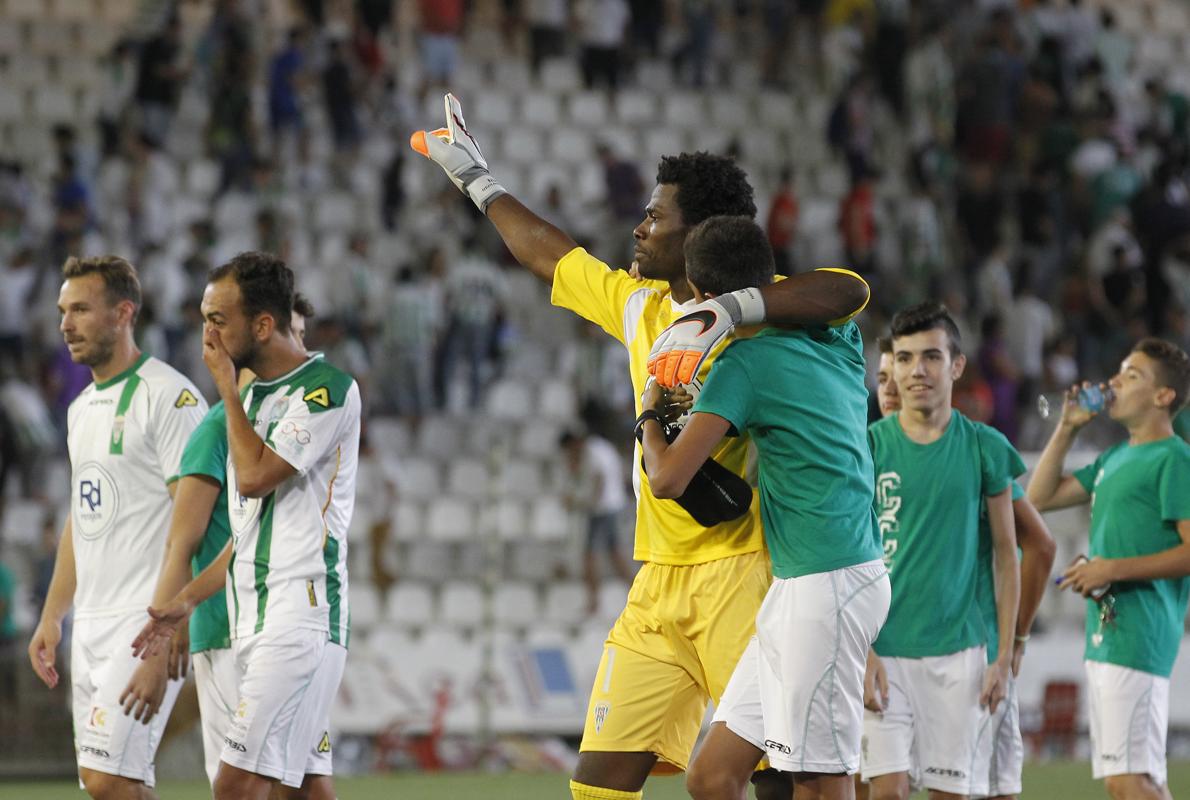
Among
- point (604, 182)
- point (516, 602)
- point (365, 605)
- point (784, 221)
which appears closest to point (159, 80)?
point (604, 182)

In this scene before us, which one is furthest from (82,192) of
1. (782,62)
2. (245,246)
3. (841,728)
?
(841,728)

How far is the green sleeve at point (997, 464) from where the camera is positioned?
6562mm

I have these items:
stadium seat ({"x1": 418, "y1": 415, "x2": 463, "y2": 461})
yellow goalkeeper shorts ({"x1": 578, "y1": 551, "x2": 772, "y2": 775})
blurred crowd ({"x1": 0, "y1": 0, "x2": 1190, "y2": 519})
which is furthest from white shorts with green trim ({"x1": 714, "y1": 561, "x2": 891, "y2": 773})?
stadium seat ({"x1": 418, "y1": 415, "x2": 463, "y2": 461})

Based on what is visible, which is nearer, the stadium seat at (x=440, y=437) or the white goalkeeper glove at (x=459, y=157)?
the white goalkeeper glove at (x=459, y=157)

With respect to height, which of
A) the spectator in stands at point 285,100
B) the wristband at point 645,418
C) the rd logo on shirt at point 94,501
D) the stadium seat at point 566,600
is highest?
the spectator in stands at point 285,100

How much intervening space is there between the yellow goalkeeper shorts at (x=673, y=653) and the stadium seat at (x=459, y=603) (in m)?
8.09

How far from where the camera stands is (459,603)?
43.8 ft

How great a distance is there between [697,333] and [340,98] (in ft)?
45.3

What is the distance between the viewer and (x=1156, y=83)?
20203mm

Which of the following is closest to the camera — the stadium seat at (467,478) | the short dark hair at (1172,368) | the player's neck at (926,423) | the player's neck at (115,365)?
the player's neck at (115,365)

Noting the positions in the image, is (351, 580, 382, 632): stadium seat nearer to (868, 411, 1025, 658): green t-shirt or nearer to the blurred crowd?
the blurred crowd

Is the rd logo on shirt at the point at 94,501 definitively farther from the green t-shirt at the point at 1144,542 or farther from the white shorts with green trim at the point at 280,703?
the green t-shirt at the point at 1144,542

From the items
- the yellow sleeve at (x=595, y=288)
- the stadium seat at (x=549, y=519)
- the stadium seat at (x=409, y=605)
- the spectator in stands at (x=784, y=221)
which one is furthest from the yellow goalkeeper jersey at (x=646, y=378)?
the spectator in stands at (x=784, y=221)

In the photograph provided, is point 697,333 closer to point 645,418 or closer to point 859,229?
point 645,418
